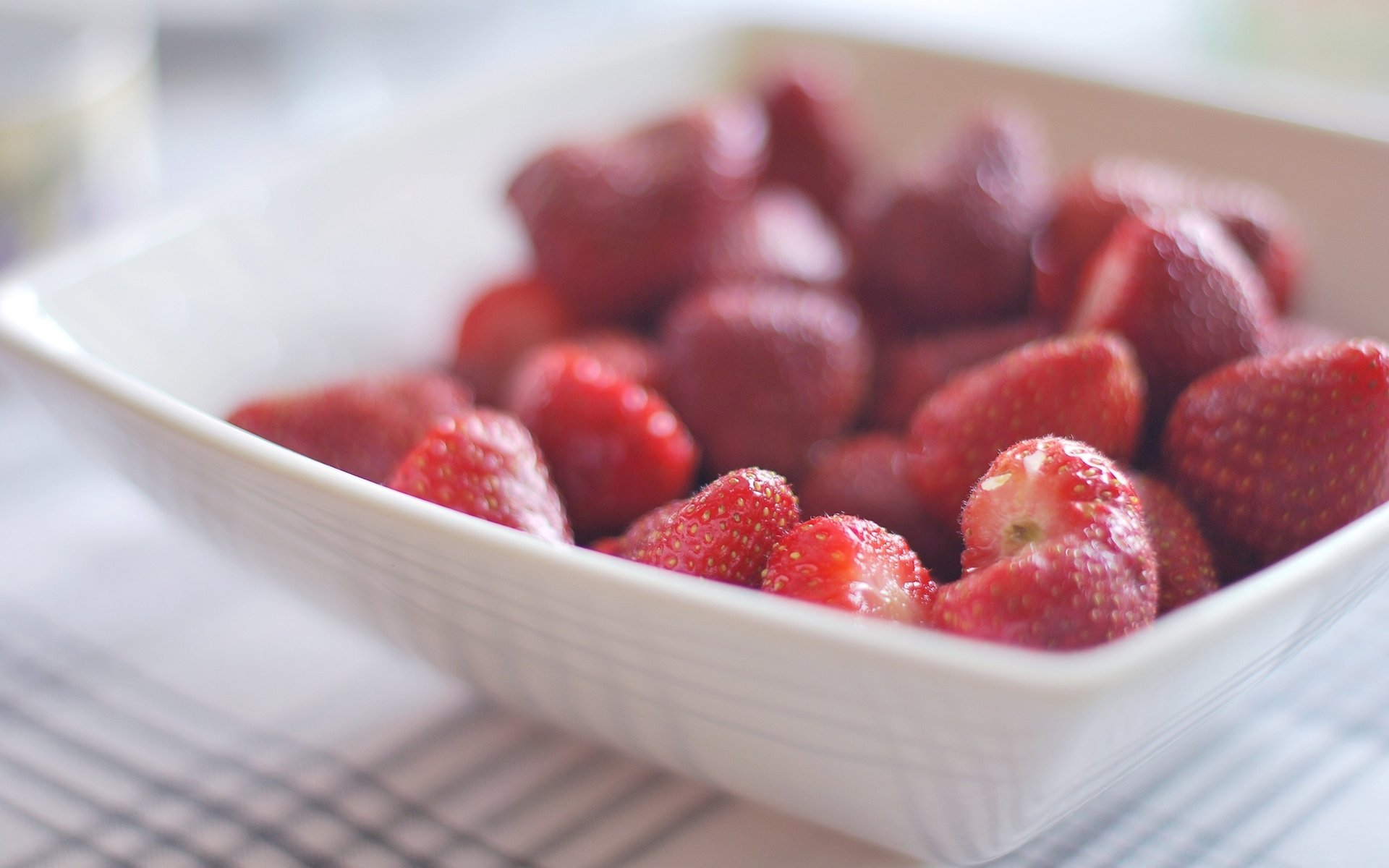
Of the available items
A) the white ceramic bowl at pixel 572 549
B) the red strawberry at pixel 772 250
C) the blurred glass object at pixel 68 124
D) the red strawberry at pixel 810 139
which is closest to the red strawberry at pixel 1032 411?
the white ceramic bowl at pixel 572 549

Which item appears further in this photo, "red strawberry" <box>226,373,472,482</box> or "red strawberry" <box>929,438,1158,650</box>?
"red strawberry" <box>226,373,472,482</box>

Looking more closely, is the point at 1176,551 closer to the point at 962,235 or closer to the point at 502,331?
the point at 962,235

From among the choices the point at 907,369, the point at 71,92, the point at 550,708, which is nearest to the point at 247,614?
the point at 550,708

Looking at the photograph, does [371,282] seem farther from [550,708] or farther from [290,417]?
[550,708]

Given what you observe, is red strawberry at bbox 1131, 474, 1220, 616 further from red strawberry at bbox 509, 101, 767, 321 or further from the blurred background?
the blurred background

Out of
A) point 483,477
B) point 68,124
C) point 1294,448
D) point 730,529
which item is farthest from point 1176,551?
point 68,124

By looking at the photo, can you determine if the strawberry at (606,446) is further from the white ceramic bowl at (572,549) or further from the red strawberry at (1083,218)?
the red strawberry at (1083,218)

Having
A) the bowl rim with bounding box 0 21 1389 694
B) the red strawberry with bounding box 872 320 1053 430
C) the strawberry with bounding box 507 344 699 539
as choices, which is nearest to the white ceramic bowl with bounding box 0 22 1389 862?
the bowl rim with bounding box 0 21 1389 694
